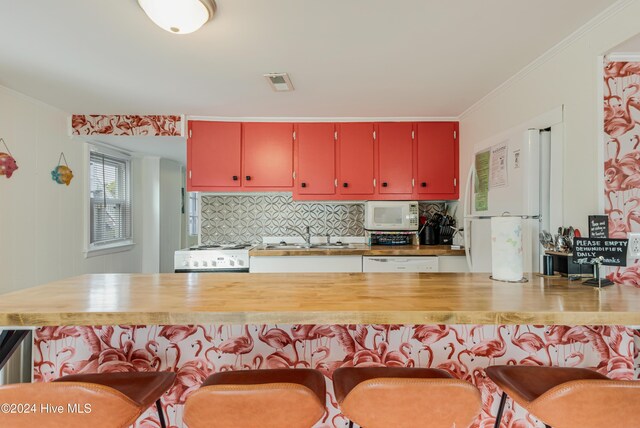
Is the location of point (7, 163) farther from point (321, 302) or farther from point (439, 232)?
point (439, 232)

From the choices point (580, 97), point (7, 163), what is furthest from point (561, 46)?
point (7, 163)

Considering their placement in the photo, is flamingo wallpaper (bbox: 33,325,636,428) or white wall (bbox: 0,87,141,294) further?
white wall (bbox: 0,87,141,294)

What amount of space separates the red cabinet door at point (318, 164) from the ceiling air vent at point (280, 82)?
85 centimetres

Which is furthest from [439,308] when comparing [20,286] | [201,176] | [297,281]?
[20,286]

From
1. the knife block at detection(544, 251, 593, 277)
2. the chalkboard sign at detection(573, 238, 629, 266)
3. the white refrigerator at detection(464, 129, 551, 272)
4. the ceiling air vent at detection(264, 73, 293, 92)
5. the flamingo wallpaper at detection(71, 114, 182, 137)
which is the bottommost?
the knife block at detection(544, 251, 593, 277)

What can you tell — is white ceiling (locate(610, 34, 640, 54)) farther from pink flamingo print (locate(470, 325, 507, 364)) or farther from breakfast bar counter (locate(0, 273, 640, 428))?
pink flamingo print (locate(470, 325, 507, 364))

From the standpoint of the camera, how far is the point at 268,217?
3.88 meters

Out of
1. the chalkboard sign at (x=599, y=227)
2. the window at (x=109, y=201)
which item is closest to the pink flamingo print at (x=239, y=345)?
the chalkboard sign at (x=599, y=227)

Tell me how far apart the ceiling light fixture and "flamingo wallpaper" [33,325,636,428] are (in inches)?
55.5

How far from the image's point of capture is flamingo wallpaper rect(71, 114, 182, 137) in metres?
3.45

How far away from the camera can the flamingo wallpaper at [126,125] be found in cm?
345

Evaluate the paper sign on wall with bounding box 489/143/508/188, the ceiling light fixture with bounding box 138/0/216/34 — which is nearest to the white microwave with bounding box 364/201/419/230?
the paper sign on wall with bounding box 489/143/508/188

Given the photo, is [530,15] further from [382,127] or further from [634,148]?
[382,127]

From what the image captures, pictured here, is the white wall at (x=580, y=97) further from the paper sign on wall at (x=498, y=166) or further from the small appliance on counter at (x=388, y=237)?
the small appliance on counter at (x=388, y=237)
